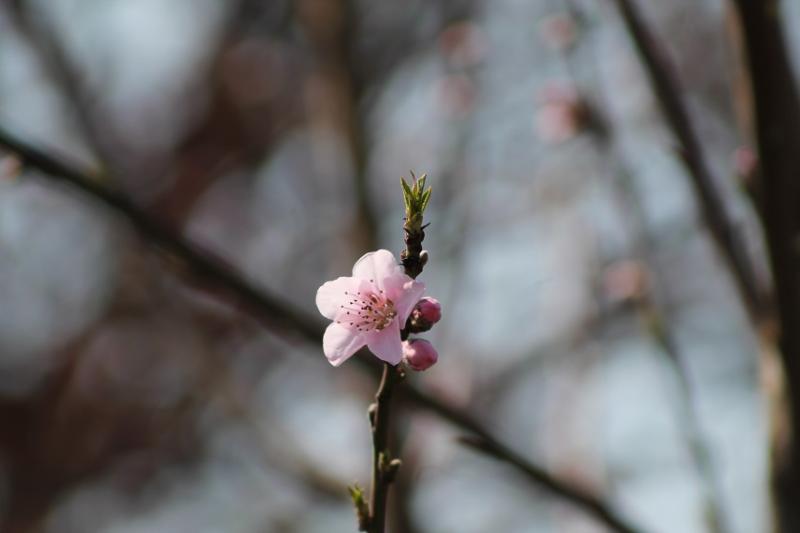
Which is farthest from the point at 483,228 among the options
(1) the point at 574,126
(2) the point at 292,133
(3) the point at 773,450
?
(3) the point at 773,450

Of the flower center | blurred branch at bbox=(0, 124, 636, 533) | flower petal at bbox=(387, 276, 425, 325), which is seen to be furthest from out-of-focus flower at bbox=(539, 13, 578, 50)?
flower petal at bbox=(387, 276, 425, 325)

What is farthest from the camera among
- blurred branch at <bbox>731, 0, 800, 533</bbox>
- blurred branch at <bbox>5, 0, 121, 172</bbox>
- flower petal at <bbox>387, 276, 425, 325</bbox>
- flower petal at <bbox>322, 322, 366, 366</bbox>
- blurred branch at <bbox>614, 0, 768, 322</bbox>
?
blurred branch at <bbox>5, 0, 121, 172</bbox>

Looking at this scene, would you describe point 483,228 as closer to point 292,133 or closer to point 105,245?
point 292,133

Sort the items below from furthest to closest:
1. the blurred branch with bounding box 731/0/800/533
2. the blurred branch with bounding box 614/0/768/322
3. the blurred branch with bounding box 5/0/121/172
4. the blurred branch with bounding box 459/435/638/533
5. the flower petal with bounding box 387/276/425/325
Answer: the blurred branch with bounding box 5/0/121/172 → the blurred branch with bounding box 614/0/768/322 → the blurred branch with bounding box 731/0/800/533 → the blurred branch with bounding box 459/435/638/533 → the flower petal with bounding box 387/276/425/325

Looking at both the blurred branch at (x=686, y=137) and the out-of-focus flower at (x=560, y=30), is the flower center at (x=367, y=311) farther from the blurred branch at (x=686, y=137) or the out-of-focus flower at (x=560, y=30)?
the out-of-focus flower at (x=560, y=30)

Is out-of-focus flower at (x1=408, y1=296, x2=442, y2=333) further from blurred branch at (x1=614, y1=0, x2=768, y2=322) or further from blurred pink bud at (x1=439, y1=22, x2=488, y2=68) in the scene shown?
blurred pink bud at (x1=439, y1=22, x2=488, y2=68)

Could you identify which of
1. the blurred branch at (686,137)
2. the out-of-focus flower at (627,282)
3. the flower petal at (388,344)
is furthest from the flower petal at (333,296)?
the out-of-focus flower at (627,282)
